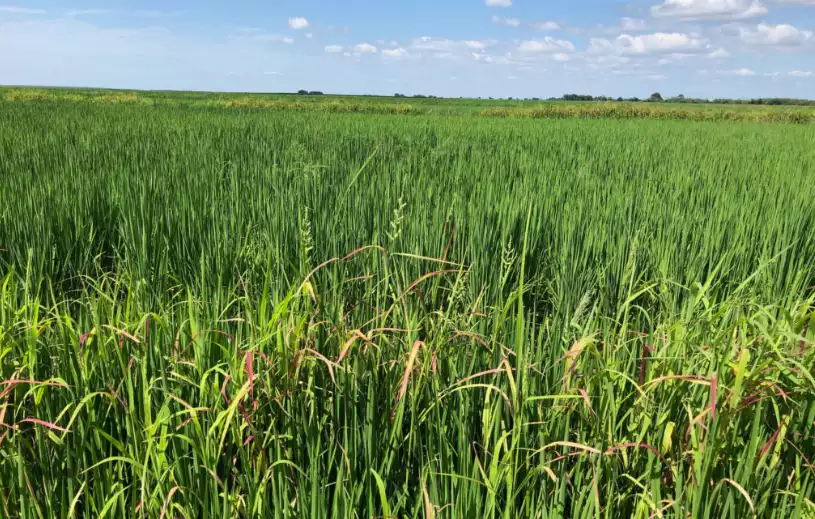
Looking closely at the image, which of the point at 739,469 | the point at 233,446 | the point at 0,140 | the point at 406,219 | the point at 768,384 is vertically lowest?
the point at 233,446

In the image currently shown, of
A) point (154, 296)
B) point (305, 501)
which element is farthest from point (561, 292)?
point (154, 296)

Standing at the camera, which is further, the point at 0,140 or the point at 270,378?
the point at 0,140

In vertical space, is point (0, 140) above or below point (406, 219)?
above

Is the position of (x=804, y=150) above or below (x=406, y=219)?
above

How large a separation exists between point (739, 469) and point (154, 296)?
82.7 inches

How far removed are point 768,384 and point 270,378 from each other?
1.20m

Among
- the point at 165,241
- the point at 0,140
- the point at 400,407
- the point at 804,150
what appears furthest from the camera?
the point at 804,150

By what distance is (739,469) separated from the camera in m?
1.04

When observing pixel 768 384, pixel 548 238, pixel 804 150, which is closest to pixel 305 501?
pixel 768 384

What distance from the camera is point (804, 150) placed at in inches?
319

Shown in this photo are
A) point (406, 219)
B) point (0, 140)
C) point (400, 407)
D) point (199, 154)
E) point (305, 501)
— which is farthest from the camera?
point (0, 140)

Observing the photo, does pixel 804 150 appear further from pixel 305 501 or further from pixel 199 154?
pixel 305 501

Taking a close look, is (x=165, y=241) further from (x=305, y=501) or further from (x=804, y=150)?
(x=804, y=150)

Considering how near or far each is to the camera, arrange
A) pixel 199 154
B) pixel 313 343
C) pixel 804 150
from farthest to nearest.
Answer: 1. pixel 804 150
2. pixel 199 154
3. pixel 313 343
